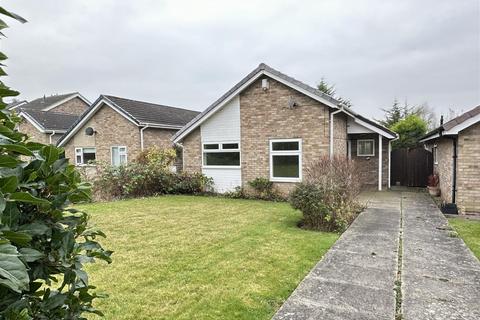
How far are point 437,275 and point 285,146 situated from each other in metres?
8.54

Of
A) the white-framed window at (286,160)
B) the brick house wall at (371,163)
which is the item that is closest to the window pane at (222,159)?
the white-framed window at (286,160)

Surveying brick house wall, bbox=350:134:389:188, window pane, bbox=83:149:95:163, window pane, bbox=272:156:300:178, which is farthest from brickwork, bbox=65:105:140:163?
brick house wall, bbox=350:134:389:188

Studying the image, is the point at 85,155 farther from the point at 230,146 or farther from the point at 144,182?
the point at 230,146

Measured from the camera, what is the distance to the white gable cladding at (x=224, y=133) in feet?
45.7

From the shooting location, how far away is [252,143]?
13.5 metres

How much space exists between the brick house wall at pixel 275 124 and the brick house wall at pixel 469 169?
4320 millimetres

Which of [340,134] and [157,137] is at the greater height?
[157,137]

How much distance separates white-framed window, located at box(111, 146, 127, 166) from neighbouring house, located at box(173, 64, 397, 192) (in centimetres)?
485

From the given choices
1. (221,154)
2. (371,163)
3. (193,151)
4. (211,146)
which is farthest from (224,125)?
(371,163)

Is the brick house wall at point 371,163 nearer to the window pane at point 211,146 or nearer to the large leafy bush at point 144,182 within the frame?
the window pane at point 211,146

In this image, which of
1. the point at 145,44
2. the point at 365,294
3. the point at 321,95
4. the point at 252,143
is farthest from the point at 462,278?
the point at 145,44

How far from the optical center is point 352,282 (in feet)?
15.1

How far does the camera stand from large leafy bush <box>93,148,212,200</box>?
47.0 feet

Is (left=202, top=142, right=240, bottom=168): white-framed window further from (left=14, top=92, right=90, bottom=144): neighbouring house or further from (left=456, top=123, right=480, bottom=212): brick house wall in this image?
(left=14, top=92, right=90, bottom=144): neighbouring house
